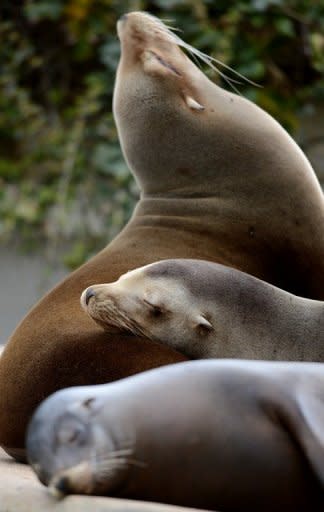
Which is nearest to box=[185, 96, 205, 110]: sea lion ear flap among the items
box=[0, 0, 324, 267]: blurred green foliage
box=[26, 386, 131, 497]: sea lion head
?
box=[26, 386, 131, 497]: sea lion head

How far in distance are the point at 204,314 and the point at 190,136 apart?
2.91ft

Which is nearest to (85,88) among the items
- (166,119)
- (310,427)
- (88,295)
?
(166,119)

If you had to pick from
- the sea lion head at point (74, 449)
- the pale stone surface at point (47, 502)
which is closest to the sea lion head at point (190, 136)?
the pale stone surface at point (47, 502)

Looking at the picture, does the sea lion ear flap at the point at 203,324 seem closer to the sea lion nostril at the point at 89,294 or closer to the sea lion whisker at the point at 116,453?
the sea lion nostril at the point at 89,294

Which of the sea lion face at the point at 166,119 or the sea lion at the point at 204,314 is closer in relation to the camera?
Answer: the sea lion at the point at 204,314

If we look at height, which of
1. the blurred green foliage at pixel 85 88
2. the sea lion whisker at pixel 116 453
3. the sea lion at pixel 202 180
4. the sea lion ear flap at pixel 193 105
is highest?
the sea lion whisker at pixel 116 453

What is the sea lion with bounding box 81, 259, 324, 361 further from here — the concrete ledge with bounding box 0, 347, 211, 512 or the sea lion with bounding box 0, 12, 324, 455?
the concrete ledge with bounding box 0, 347, 211, 512

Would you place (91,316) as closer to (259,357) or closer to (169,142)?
(259,357)

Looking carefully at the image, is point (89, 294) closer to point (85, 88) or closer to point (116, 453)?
point (116, 453)

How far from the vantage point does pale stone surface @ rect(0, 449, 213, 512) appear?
188 centimetres

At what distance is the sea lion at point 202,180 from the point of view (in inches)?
132

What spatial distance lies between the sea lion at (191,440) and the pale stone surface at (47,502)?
20 mm

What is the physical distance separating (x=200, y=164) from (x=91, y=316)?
33.1 inches

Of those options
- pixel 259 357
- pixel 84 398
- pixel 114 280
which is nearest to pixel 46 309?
pixel 114 280
